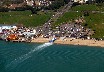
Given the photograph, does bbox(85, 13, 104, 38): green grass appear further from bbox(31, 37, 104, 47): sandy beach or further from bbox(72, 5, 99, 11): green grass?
bbox(72, 5, 99, 11): green grass

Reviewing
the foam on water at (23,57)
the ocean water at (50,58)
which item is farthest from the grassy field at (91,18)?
the foam on water at (23,57)

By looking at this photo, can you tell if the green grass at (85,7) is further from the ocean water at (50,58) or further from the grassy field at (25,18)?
the ocean water at (50,58)

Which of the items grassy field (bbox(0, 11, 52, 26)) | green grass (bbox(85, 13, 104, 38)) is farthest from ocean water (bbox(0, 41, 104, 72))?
A: grassy field (bbox(0, 11, 52, 26))

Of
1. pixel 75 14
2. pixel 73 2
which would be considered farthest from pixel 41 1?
pixel 75 14

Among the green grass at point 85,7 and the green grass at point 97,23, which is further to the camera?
the green grass at point 85,7

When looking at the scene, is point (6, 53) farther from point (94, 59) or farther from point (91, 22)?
point (91, 22)

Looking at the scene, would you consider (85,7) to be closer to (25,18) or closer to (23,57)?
(25,18)
